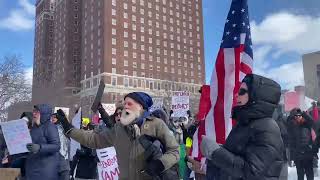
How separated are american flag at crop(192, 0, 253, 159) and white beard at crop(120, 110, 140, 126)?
117 centimetres

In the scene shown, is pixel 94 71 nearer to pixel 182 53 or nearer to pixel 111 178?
pixel 182 53

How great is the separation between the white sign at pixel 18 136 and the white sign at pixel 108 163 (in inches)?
90.3

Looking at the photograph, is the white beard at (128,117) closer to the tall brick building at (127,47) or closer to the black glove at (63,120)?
the black glove at (63,120)

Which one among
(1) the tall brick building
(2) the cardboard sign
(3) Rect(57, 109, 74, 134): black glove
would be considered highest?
(1) the tall brick building

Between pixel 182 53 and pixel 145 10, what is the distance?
1630 cm

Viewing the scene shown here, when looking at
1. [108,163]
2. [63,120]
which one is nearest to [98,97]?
[63,120]

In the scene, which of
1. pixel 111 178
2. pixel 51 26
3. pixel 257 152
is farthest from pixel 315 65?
pixel 51 26

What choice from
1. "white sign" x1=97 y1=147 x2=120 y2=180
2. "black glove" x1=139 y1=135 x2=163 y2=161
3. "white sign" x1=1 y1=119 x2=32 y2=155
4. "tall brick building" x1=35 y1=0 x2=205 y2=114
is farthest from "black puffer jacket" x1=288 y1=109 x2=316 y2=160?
"tall brick building" x1=35 y1=0 x2=205 y2=114

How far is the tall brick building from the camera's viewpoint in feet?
307

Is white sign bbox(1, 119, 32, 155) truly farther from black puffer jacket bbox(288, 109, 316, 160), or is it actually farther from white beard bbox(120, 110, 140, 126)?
black puffer jacket bbox(288, 109, 316, 160)

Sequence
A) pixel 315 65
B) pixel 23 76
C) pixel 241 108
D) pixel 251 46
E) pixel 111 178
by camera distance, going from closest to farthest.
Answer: pixel 241 108
pixel 251 46
pixel 111 178
pixel 23 76
pixel 315 65

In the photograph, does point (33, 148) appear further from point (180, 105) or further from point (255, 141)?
point (180, 105)

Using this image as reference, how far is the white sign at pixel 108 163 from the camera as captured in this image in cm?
794

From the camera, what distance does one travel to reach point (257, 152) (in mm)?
2609
